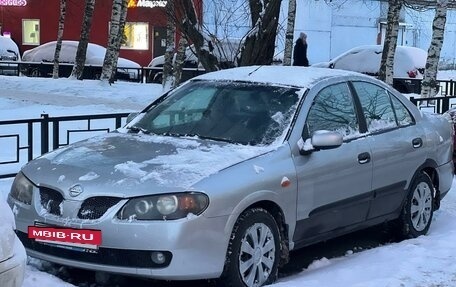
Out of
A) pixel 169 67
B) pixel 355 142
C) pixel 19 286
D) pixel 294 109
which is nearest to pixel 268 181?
pixel 294 109

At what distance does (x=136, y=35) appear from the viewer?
37781mm

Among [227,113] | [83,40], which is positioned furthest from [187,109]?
[83,40]

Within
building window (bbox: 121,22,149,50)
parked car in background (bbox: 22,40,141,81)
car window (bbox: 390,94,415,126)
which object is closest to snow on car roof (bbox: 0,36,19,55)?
parked car in background (bbox: 22,40,141,81)

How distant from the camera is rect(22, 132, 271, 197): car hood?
187 inches

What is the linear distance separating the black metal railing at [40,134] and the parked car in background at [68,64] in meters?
15.5

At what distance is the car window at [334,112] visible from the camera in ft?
19.1

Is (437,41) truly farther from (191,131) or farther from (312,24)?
(312,24)

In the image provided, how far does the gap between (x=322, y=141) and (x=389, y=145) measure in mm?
1168

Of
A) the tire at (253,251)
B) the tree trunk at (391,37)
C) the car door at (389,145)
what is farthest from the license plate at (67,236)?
the tree trunk at (391,37)

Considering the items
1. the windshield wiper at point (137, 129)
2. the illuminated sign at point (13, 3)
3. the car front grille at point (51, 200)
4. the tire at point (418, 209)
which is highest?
the illuminated sign at point (13, 3)

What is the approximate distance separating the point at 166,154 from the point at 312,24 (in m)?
33.3

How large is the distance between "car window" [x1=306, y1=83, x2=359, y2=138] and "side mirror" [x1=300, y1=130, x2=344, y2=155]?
0.66 ft

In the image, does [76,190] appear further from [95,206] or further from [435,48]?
[435,48]

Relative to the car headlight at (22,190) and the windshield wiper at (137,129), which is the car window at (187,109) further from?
the car headlight at (22,190)
